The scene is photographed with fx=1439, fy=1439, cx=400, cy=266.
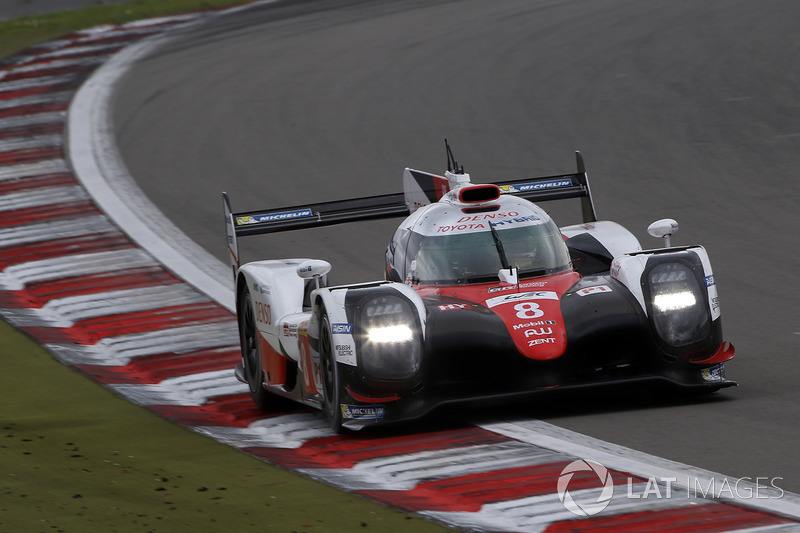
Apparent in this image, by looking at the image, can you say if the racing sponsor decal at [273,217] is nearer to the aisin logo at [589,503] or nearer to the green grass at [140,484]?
the green grass at [140,484]

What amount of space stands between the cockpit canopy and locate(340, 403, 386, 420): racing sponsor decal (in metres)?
1.12

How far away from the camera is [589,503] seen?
6.30 m

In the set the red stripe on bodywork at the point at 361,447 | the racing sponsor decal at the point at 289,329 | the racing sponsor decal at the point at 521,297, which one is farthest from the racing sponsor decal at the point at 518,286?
the racing sponsor decal at the point at 289,329

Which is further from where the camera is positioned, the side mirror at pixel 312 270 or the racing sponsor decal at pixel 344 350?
the side mirror at pixel 312 270

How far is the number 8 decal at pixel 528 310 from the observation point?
8.20m

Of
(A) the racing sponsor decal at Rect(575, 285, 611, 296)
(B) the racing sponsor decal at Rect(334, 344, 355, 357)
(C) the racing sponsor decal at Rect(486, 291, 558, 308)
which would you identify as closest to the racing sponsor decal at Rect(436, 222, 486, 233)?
(C) the racing sponsor decal at Rect(486, 291, 558, 308)

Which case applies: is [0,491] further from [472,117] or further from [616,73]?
[616,73]

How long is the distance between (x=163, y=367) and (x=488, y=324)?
12.2 ft

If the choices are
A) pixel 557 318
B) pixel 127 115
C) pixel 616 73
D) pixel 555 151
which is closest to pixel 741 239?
pixel 555 151

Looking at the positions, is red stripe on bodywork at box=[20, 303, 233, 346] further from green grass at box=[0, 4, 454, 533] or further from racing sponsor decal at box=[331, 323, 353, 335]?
racing sponsor decal at box=[331, 323, 353, 335]

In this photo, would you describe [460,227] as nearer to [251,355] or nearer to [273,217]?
[251,355]

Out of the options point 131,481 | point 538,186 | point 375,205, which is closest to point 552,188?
point 538,186

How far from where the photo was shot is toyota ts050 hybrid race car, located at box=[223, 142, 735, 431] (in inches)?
315

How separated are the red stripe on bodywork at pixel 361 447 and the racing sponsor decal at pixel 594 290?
105 centimetres
